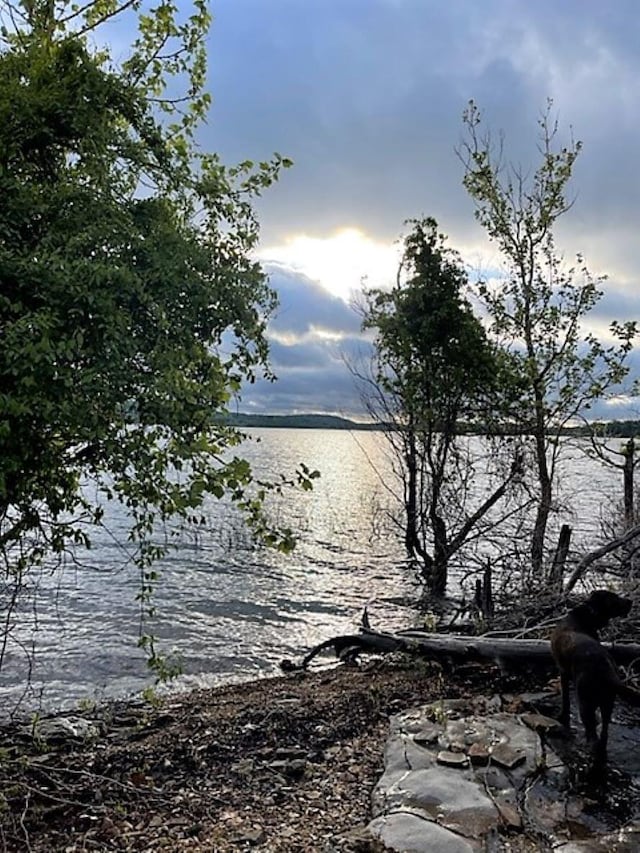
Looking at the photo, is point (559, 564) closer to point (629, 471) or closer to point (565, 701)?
point (565, 701)

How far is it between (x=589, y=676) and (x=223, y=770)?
2.93m

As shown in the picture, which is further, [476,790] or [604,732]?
[604,732]

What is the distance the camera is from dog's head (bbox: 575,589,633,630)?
566 cm

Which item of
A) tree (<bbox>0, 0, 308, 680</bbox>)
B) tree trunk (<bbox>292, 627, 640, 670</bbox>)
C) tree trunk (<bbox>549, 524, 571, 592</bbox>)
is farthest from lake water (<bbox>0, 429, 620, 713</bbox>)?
tree trunk (<bbox>549, 524, 571, 592</bbox>)

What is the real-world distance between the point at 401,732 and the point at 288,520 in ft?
78.0

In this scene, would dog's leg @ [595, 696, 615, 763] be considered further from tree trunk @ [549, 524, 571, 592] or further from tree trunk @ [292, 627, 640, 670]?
tree trunk @ [549, 524, 571, 592]

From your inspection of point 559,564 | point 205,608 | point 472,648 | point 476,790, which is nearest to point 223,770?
point 476,790

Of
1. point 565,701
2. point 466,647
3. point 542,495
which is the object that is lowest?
point 466,647

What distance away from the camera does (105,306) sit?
12.8 ft

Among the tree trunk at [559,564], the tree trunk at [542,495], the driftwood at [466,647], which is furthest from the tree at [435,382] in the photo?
the driftwood at [466,647]

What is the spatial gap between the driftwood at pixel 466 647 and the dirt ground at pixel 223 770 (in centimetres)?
18

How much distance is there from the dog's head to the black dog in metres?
0.03

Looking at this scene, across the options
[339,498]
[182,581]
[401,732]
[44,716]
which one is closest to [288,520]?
[339,498]

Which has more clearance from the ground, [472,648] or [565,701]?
[565,701]
